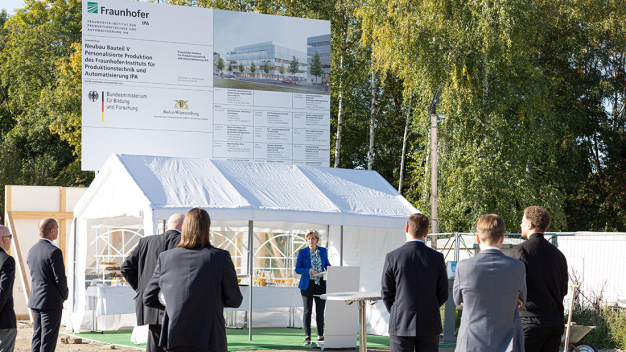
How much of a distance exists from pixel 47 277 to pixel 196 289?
2.82m

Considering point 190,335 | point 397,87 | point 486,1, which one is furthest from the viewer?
point 397,87

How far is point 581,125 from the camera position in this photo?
23.1 m

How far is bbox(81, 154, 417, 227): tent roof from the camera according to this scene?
380 inches

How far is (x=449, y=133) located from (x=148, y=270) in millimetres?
13732

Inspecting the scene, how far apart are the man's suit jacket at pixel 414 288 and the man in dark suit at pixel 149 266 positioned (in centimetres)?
178

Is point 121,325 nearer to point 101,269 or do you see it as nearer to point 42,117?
point 101,269

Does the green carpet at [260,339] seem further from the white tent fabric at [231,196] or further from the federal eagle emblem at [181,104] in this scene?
the federal eagle emblem at [181,104]

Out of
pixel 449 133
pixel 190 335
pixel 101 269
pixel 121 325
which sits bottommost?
pixel 121 325

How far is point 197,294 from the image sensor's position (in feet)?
13.8

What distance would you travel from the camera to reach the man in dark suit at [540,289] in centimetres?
497

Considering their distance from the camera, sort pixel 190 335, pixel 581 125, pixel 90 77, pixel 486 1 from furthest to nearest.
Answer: pixel 581 125 < pixel 486 1 < pixel 90 77 < pixel 190 335

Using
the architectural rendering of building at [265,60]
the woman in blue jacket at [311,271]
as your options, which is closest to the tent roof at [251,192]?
the woman in blue jacket at [311,271]

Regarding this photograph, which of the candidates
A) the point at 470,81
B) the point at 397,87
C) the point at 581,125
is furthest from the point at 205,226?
the point at 397,87

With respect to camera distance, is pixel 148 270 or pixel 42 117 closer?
pixel 148 270
